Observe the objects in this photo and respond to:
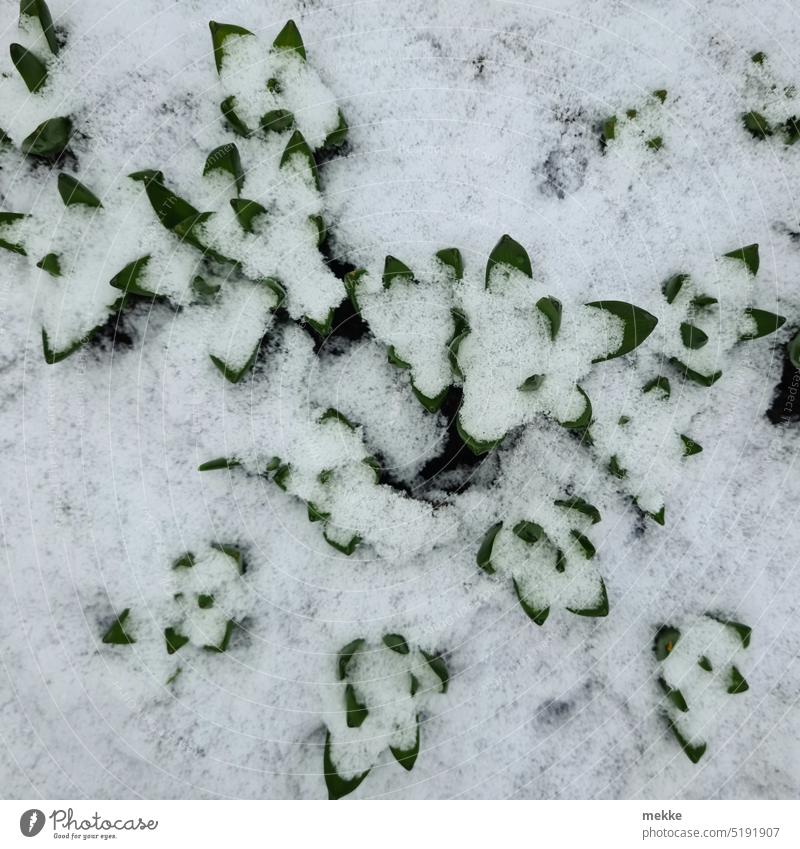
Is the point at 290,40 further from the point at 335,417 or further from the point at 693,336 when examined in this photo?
the point at 693,336

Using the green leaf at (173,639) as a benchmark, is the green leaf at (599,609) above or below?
above

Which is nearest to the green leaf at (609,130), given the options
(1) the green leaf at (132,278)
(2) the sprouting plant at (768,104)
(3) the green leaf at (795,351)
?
(2) the sprouting plant at (768,104)

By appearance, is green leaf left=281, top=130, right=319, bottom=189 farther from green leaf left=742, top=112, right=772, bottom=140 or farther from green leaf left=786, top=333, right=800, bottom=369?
green leaf left=786, top=333, right=800, bottom=369

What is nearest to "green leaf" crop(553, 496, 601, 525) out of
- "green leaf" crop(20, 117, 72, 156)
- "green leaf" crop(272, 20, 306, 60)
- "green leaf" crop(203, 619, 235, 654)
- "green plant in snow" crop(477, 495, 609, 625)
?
"green plant in snow" crop(477, 495, 609, 625)

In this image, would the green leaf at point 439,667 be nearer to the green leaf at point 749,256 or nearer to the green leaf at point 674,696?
the green leaf at point 674,696

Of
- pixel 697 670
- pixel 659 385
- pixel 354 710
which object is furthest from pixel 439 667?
pixel 659 385

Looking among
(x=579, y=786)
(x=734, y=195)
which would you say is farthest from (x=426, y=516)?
(x=734, y=195)
